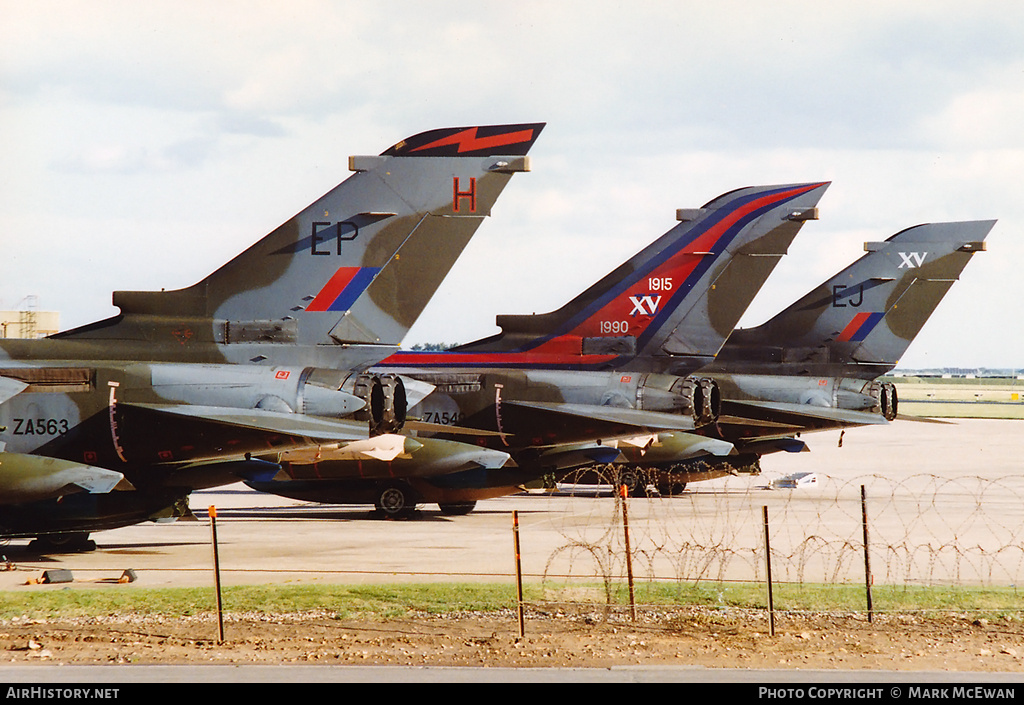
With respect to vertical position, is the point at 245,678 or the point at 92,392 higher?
the point at 92,392

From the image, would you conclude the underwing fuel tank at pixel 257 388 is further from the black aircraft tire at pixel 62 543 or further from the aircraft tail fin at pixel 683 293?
the aircraft tail fin at pixel 683 293

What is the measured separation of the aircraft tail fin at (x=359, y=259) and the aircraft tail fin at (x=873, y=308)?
15281mm

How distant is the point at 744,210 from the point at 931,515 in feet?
24.2

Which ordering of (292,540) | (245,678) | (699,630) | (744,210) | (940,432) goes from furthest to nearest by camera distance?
1. (940,432)
2. (744,210)
3. (292,540)
4. (699,630)
5. (245,678)

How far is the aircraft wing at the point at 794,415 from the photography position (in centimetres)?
2942

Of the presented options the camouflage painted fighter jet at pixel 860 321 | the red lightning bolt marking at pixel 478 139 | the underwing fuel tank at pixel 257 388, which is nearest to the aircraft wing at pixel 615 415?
the red lightning bolt marking at pixel 478 139

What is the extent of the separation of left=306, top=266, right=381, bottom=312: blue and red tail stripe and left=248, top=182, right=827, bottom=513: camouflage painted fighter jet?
5.01m

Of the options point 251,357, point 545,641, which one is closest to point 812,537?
point 545,641

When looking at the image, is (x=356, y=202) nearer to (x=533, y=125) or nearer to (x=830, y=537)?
(x=533, y=125)

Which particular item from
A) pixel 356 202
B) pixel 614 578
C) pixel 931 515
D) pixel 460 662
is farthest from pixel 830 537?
pixel 460 662

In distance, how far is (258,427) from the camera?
1672 centimetres

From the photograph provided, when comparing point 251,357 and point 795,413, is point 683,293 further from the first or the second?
point 251,357

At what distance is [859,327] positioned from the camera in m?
33.2

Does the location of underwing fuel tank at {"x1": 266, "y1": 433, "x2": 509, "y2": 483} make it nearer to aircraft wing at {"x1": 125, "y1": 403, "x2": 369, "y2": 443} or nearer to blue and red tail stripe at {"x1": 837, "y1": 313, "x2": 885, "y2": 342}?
aircraft wing at {"x1": 125, "y1": 403, "x2": 369, "y2": 443}
